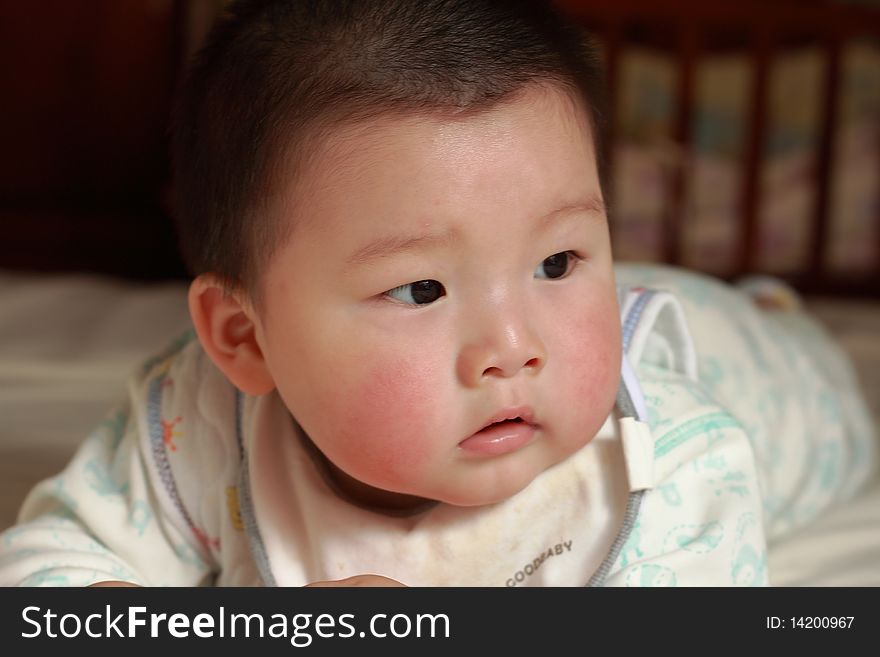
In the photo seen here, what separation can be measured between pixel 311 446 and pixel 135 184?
191cm

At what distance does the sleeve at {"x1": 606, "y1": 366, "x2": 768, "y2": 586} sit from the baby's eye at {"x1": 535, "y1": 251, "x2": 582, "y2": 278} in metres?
0.18

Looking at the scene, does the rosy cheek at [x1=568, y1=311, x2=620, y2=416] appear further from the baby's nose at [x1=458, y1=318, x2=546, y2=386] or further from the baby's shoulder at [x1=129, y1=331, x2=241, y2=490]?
the baby's shoulder at [x1=129, y1=331, x2=241, y2=490]

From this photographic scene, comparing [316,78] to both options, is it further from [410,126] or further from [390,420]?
[390,420]

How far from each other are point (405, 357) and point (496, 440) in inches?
3.5

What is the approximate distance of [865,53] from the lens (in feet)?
8.52

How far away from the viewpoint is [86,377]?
Result: 5.66ft

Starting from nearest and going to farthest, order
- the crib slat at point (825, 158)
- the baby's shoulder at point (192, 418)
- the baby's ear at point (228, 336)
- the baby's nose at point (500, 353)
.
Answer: the baby's nose at point (500, 353)
the baby's ear at point (228, 336)
the baby's shoulder at point (192, 418)
the crib slat at point (825, 158)

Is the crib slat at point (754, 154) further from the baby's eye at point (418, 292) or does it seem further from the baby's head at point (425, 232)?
the baby's eye at point (418, 292)

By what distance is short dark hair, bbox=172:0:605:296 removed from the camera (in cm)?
80

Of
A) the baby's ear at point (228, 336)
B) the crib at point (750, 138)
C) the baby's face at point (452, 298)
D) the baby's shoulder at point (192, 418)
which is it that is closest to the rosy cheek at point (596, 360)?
the baby's face at point (452, 298)

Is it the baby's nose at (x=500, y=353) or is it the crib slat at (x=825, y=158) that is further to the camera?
the crib slat at (x=825, y=158)

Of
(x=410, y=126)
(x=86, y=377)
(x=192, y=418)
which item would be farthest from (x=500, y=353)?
(x=86, y=377)

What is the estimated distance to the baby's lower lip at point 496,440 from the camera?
32.6 inches
